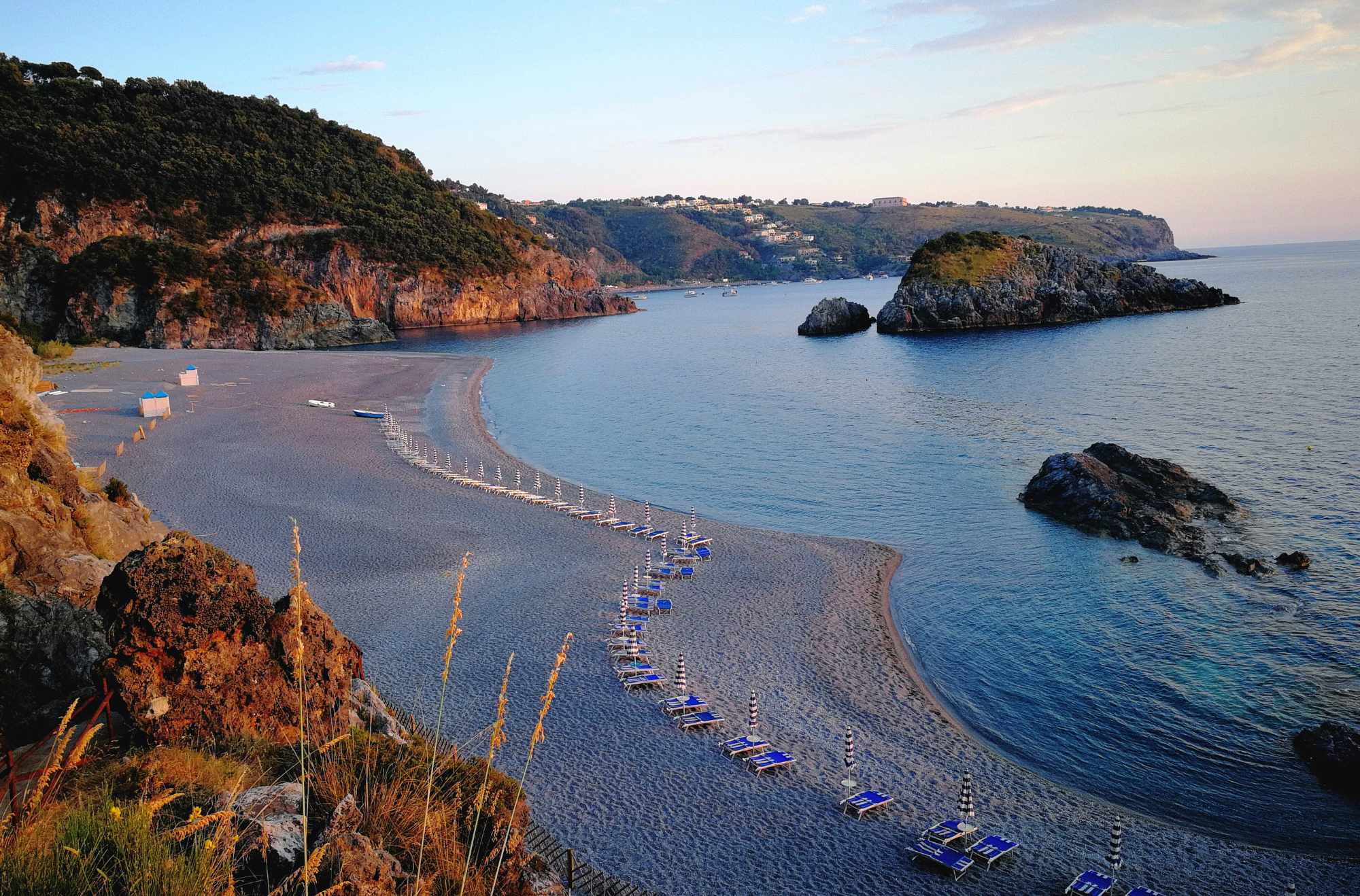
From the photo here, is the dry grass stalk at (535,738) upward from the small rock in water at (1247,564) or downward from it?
upward

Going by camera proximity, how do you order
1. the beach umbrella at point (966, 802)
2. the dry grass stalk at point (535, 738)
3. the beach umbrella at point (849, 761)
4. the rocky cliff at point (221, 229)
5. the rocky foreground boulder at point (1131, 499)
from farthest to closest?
the rocky cliff at point (221, 229), the rocky foreground boulder at point (1131, 499), the beach umbrella at point (849, 761), the beach umbrella at point (966, 802), the dry grass stalk at point (535, 738)

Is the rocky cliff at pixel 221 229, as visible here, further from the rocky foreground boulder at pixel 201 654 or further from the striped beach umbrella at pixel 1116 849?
the striped beach umbrella at pixel 1116 849

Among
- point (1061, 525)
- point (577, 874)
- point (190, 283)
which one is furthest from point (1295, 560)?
point (190, 283)

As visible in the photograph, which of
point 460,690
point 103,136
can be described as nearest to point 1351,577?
point 460,690

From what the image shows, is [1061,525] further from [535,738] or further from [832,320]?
[832,320]

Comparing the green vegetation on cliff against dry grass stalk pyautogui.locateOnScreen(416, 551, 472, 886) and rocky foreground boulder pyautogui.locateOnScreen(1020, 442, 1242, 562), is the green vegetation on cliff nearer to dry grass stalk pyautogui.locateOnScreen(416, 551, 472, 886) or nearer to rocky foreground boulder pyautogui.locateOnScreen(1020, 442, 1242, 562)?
rocky foreground boulder pyautogui.locateOnScreen(1020, 442, 1242, 562)

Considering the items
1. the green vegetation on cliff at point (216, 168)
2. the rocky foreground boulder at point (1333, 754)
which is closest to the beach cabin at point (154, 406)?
the rocky foreground boulder at point (1333, 754)
